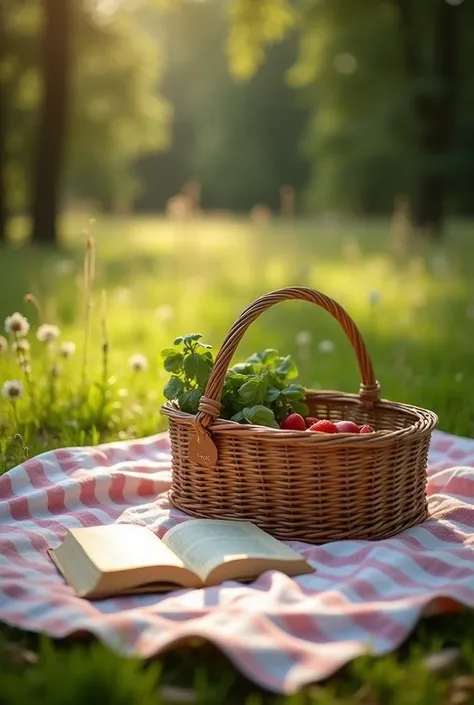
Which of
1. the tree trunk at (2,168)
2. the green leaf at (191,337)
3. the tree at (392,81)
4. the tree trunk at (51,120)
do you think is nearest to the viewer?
the green leaf at (191,337)

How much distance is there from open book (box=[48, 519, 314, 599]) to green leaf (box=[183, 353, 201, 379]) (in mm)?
509

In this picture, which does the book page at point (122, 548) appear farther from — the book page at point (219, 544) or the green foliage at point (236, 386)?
the green foliage at point (236, 386)

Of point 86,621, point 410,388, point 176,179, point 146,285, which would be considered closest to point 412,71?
point 146,285

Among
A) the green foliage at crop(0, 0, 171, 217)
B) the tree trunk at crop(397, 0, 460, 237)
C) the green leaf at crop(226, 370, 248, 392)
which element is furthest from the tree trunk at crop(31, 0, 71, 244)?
the green leaf at crop(226, 370, 248, 392)

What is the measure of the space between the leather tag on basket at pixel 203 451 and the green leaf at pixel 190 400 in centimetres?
16

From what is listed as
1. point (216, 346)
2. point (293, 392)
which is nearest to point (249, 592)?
point (293, 392)

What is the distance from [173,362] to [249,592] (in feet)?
2.88

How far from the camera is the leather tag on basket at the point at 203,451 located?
2.44m

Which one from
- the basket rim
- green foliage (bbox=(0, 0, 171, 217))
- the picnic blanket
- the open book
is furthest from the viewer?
green foliage (bbox=(0, 0, 171, 217))

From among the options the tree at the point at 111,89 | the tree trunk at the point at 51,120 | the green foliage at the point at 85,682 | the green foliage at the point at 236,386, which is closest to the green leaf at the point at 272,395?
the green foliage at the point at 236,386

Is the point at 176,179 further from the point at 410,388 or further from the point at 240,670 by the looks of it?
the point at 240,670

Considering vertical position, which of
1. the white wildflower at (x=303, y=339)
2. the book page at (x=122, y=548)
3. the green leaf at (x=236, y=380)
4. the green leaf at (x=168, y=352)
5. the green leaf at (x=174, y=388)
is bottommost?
the book page at (x=122, y=548)

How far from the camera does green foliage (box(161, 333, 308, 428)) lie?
2637 mm

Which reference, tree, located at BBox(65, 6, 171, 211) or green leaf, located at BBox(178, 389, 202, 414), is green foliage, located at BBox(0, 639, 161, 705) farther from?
tree, located at BBox(65, 6, 171, 211)
